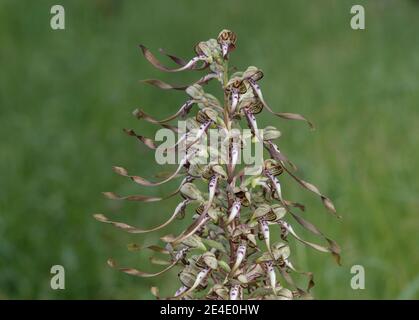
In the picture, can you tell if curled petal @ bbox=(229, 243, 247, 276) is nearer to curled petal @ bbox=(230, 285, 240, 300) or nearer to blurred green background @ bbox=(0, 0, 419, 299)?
curled petal @ bbox=(230, 285, 240, 300)

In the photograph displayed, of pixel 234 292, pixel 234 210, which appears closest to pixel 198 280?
pixel 234 292

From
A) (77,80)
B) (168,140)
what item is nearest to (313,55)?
(77,80)

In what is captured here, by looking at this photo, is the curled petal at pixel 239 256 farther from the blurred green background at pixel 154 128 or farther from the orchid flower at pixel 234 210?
the blurred green background at pixel 154 128

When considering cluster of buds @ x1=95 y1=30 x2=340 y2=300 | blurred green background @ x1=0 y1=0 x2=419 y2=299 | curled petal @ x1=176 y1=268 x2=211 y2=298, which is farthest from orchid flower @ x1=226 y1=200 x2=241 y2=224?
blurred green background @ x1=0 y1=0 x2=419 y2=299

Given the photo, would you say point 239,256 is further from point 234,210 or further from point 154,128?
point 154,128

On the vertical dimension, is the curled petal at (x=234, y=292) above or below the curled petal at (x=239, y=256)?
below

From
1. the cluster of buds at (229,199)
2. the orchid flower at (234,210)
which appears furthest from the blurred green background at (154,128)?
the orchid flower at (234,210)

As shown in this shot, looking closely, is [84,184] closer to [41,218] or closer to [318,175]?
[41,218]

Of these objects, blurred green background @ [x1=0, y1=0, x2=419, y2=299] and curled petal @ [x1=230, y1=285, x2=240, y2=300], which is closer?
curled petal @ [x1=230, y1=285, x2=240, y2=300]

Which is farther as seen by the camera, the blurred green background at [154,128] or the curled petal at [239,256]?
the blurred green background at [154,128]

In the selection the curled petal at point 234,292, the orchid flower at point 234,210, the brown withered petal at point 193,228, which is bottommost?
the curled petal at point 234,292
